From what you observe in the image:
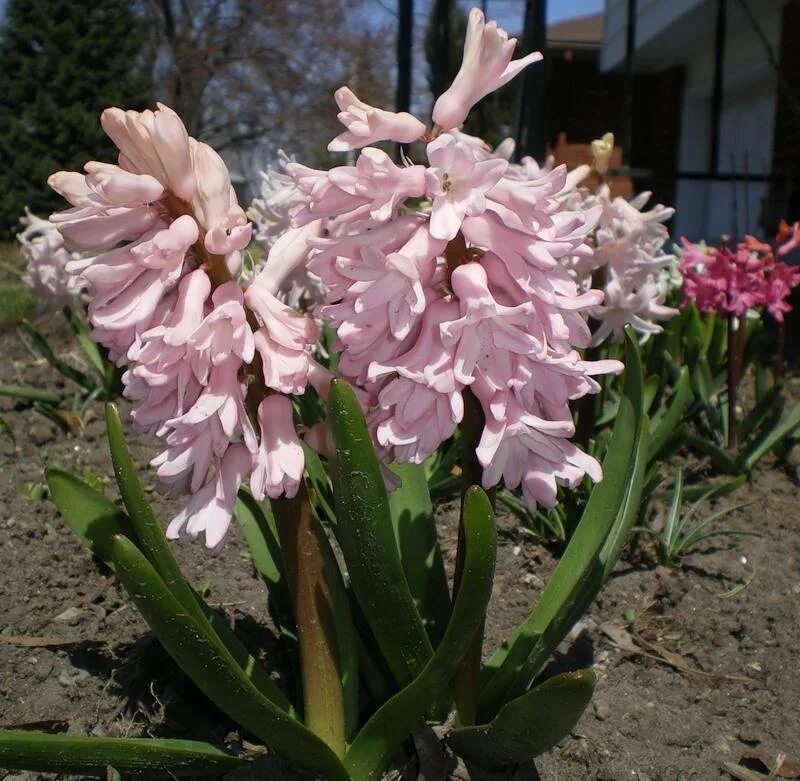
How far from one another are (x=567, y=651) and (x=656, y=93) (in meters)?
14.1

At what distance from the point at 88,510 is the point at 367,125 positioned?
0.81 meters

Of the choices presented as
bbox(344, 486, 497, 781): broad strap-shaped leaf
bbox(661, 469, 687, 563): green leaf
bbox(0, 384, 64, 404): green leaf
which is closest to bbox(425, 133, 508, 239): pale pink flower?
bbox(344, 486, 497, 781): broad strap-shaped leaf

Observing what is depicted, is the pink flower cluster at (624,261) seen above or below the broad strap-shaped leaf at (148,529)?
above

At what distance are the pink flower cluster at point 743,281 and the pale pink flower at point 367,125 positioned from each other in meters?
2.24

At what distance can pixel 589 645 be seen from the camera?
2107 mm

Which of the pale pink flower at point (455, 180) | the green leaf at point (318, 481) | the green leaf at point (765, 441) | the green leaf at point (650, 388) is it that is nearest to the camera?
the pale pink flower at point (455, 180)

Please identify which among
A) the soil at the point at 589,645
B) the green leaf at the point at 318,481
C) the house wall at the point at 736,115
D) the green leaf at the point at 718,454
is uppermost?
the house wall at the point at 736,115

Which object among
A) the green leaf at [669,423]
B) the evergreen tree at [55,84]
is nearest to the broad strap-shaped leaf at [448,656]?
the green leaf at [669,423]

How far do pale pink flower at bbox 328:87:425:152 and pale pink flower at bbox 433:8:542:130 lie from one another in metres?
0.04

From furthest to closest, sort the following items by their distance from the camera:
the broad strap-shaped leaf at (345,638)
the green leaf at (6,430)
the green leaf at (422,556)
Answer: the green leaf at (6,430)
the green leaf at (422,556)
the broad strap-shaped leaf at (345,638)

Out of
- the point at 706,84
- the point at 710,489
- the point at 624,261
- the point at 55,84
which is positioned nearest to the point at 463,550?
the point at 624,261

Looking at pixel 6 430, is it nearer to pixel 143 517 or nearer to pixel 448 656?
pixel 143 517

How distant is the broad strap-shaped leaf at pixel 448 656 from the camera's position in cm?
118

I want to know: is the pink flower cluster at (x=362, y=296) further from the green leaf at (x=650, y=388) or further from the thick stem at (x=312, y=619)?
the green leaf at (x=650, y=388)
